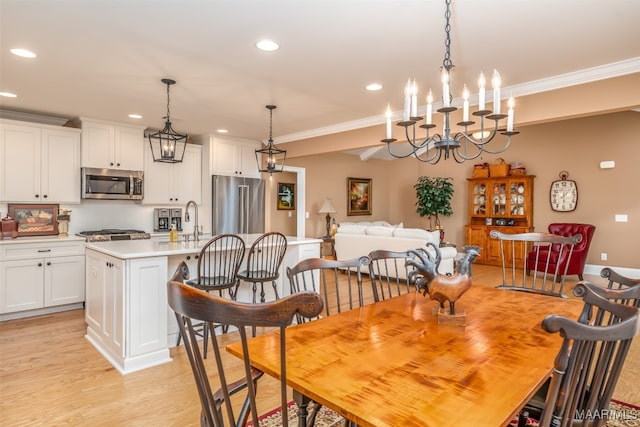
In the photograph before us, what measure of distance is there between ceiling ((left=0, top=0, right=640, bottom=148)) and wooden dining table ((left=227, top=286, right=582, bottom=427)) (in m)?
1.77

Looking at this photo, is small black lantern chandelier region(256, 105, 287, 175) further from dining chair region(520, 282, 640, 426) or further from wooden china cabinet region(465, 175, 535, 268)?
wooden china cabinet region(465, 175, 535, 268)

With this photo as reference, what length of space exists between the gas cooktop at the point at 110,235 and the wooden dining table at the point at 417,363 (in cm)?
405

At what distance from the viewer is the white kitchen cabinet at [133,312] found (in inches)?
109

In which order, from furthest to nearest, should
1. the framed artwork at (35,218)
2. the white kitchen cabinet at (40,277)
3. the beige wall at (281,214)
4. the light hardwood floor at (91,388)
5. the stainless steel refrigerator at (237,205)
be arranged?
the beige wall at (281,214)
the stainless steel refrigerator at (237,205)
the framed artwork at (35,218)
the white kitchen cabinet at (40,277)
the light hardwood floor at (91,388)

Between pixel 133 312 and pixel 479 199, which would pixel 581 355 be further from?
pixel 479 199

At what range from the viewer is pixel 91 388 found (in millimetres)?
2514

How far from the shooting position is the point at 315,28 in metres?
2.45

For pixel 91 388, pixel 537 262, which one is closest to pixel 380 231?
pixel 537 262

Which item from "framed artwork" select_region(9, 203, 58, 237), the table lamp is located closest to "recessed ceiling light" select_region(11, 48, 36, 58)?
"framed artwork" select_region(9, 203, 58, 237)

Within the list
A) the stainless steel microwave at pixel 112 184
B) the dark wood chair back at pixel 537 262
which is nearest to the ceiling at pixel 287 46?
the stainless steel microwave at pixel 112 184

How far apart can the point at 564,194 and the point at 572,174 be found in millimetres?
396

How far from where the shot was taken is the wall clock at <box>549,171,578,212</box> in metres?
6.94

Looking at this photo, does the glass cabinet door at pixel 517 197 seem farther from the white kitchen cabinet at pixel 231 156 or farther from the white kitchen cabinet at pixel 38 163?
the white kitchen cabinet at pixel 38 163

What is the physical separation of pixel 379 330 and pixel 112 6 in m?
2.36
